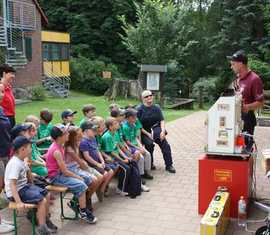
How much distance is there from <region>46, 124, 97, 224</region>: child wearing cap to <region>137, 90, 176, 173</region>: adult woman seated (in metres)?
2.79

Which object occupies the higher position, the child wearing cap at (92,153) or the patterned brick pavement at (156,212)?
the child wearing cap at (92,153)

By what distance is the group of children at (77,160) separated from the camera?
4926 millimetres

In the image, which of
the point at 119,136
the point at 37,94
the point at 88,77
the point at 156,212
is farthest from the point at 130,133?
the point at 88,77

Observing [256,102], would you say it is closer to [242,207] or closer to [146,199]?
[242,207]

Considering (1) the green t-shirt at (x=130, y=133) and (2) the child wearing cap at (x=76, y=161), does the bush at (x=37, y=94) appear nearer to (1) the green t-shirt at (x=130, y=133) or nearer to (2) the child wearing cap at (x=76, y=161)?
(1) the green t-shirt at (x=130, y=133)

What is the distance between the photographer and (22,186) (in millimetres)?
4977

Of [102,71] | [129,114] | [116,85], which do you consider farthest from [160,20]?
[129,114]

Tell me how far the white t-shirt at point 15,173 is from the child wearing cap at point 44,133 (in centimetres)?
204

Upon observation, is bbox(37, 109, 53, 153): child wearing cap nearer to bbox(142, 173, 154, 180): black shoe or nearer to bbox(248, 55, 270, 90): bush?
bbox(142, 173, 154, 180): black shoe

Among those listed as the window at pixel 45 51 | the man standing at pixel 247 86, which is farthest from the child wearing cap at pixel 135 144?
the window at pixel 45 51

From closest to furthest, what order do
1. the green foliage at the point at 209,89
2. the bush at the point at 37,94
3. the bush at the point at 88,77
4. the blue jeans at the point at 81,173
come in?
the blue jeans at the point at 81,173 < the bush at the point at 37,94 < the green foliage at the point at 209,89 < the bush at the point at 88,77

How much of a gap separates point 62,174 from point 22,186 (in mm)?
722

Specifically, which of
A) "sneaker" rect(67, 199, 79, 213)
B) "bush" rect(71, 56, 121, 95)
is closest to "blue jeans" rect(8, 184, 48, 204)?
"sneaker" rect(67, 199, 79, 213)

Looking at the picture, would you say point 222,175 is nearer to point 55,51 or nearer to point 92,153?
point 92,153
